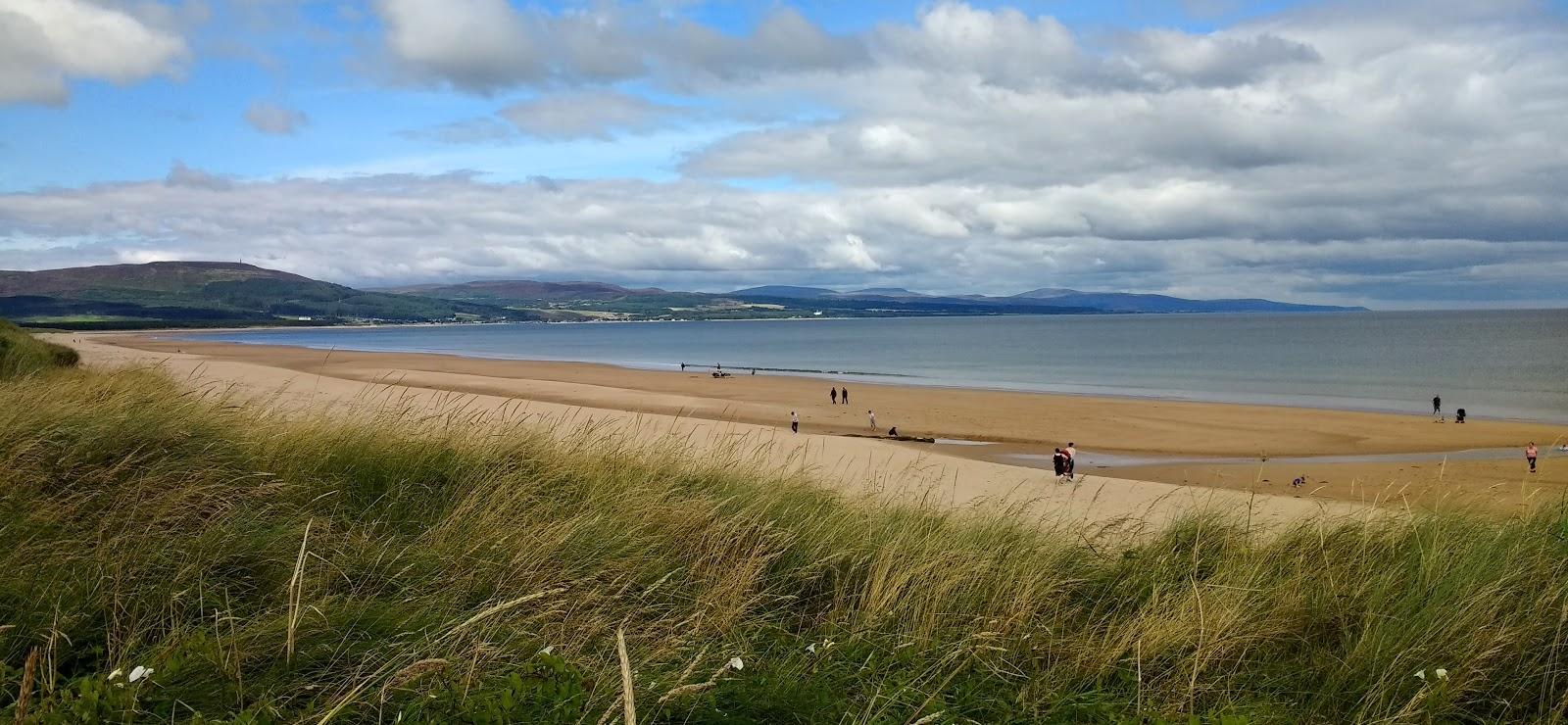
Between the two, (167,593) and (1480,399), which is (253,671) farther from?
(1480,399)

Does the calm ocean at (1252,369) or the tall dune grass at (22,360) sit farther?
the calm ocean at (1252,369)

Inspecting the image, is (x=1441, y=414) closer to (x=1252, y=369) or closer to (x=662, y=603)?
(x=1252, y=369)

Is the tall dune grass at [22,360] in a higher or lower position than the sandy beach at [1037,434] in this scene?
higher

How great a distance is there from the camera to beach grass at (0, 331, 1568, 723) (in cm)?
349

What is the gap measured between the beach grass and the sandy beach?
299 centimetres

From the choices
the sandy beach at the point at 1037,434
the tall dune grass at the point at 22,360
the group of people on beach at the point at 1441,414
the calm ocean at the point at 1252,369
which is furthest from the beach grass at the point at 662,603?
the calm ocean at the point at 1252,369

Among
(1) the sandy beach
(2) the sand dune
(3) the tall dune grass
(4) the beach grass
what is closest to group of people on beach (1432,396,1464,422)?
(1) the sandy beach

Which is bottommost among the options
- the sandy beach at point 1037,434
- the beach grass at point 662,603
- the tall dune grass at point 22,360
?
the sandy beach at point 1037,434

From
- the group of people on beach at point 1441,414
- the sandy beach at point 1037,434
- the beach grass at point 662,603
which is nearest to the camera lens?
the beach grass at point 662,603

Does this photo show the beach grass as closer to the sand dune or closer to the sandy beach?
the sand dune

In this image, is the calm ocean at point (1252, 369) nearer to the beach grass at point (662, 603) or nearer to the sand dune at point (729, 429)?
the sand dune at point (729, 429)

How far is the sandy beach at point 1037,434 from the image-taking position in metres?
16.7

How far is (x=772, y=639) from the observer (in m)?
4.46

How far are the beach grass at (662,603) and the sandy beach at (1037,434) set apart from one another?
2.99m
